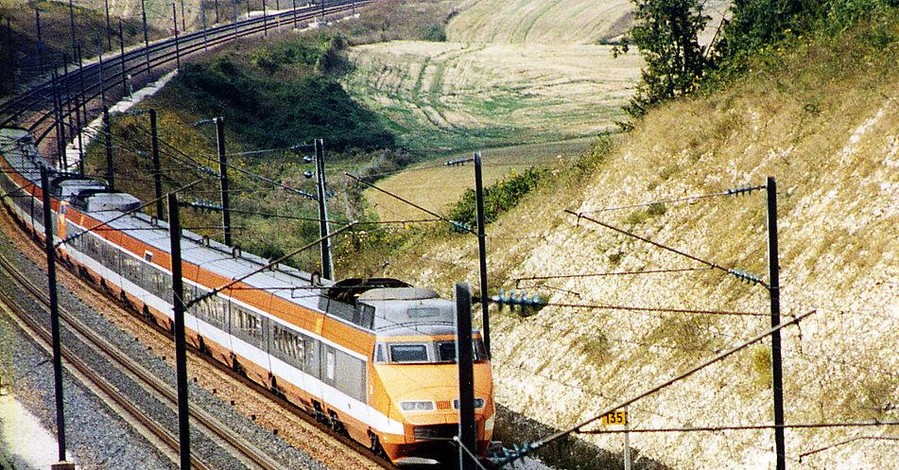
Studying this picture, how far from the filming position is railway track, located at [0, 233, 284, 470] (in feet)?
92.8

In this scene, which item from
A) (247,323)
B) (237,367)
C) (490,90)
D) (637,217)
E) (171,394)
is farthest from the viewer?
(490,90)

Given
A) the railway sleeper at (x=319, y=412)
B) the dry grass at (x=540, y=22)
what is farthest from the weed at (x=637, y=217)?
the dry grass at (x=540, y=22)

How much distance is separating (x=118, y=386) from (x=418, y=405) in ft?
46.8

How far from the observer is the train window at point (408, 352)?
2434cm

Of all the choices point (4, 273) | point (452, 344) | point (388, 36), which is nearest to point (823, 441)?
point (452, 344)

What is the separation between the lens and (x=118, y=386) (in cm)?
3456

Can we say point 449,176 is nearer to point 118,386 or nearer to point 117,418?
point 118,386

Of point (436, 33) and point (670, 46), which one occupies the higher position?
point (670, 46)

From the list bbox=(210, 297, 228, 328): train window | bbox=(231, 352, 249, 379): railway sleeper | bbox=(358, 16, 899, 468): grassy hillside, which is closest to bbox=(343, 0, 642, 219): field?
bbox=(358, 16, 899, 468): grassy hillside

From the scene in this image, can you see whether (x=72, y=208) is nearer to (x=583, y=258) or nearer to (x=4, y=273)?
(x=4, y=273)

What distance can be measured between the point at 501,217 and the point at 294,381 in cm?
1974

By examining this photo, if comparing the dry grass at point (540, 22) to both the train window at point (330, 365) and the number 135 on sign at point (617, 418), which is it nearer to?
the train window at point (330, 365)

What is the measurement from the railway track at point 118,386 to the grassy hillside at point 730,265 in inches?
287

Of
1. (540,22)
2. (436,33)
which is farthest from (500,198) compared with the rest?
(436,33)
